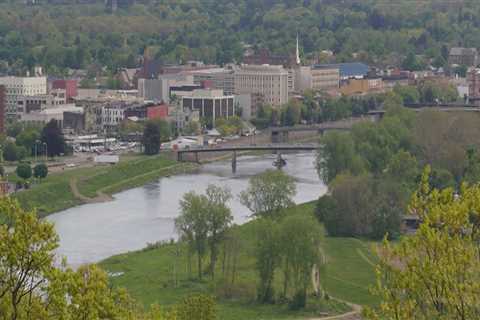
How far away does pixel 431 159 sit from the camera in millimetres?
33094

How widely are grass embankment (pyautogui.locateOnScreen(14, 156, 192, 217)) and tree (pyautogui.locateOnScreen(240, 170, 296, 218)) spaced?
17.0 feet

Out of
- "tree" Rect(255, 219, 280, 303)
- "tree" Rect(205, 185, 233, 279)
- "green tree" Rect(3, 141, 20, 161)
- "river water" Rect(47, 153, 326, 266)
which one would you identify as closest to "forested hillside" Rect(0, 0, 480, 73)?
"green tree" Rect(3, 141, 20, 161)

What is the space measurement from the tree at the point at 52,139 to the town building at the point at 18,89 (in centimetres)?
758

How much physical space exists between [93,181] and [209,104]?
14003 mm

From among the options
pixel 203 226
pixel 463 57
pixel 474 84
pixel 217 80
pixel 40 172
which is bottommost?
pixel 40 172

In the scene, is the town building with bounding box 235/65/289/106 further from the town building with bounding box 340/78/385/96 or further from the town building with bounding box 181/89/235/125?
the town building with bounding box 340/78/385/96

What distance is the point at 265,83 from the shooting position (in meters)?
52.2

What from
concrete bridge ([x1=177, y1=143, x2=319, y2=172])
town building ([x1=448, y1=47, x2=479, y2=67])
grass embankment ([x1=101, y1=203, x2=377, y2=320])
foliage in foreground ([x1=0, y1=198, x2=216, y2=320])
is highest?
foliage in foreground ([x1=0, y1=198, x2=216, y2=320])

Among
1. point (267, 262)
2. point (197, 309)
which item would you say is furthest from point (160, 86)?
point (197, 309)

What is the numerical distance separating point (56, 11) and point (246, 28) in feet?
35.5

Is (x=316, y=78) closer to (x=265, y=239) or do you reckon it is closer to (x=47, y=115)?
(x=47, y=115)

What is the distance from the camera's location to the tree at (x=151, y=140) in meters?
39.8

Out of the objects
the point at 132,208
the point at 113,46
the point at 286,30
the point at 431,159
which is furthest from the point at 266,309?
the point at 286,30

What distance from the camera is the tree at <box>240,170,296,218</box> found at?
2516 centimetres
